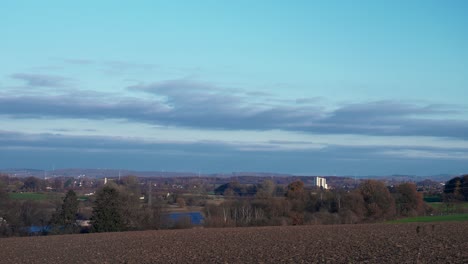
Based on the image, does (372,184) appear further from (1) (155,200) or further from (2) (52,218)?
(2) (52,218)

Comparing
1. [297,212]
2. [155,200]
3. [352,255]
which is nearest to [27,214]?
[155,200]

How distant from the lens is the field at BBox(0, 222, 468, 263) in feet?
86.3

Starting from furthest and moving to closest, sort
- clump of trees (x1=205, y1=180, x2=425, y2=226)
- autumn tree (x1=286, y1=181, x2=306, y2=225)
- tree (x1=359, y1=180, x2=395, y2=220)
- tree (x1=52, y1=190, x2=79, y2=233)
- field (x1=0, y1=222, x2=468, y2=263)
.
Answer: tree (x1=359, y1=180, x2=395, y2=220) → autumn tree (x1=286, y1=181, x2=306, y2=225) → clump of trees (x1=205, y1=180, x2=425, y2=226) → tree (x1=52, y1=190, x2=79, y2=233) → field (x1=0, y1=222, x2=468, y2=263)

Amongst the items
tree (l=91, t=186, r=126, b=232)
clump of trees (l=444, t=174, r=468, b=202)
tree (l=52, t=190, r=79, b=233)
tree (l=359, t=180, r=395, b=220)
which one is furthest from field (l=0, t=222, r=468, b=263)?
clump of trees (l=444, t=174, r=468, b=202)

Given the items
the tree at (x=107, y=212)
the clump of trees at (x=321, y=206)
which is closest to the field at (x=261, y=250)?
the tree at (x=107, y=212)

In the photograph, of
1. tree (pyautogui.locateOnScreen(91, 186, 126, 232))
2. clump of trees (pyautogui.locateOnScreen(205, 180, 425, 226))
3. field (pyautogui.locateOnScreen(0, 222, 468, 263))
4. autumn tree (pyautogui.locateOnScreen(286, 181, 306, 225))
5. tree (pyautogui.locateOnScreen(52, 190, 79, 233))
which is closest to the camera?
field (pyautogui.locateOnScreen(0, 222, 468, 263))

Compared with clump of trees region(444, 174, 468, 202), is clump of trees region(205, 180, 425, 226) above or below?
below

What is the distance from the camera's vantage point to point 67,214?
207 feet

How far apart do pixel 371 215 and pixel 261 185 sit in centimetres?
2121

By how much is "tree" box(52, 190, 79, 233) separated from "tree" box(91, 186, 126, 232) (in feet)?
12.5

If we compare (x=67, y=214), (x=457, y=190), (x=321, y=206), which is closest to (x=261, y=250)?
(x=67, y=214)

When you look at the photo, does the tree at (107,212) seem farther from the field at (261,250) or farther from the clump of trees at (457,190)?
the clump of trees at (457,190)

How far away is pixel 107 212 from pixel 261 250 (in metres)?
31.5

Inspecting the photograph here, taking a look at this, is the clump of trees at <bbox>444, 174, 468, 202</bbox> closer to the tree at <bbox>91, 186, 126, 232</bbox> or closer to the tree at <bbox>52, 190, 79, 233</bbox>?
the tree at <bbox>91, 186, 126, 232</bbox>
